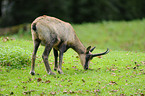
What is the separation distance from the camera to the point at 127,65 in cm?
1099

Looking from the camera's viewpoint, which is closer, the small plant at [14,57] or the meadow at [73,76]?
the meadow at [73,76]

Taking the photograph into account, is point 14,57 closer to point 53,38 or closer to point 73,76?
point 53,38

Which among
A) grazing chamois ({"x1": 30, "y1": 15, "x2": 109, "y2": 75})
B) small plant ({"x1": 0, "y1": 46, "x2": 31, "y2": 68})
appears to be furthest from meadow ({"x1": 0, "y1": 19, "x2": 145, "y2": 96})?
grazing chamois ({"x1": 30, "y1": 15, "x2": 109, "y2": 75})

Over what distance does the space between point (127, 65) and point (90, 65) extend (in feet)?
5.43

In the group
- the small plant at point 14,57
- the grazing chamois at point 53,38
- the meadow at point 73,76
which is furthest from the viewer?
the small plant at point 14,57

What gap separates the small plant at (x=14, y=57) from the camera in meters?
10.5

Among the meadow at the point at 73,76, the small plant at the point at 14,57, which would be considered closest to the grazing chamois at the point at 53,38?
the meadow at the point at 73,76

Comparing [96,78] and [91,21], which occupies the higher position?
[91,21]

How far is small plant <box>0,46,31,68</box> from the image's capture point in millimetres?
10461

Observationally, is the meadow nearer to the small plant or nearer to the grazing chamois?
the small plant

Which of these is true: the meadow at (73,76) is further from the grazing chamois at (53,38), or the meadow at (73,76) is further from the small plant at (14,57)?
the grazing chamois at (53,38)

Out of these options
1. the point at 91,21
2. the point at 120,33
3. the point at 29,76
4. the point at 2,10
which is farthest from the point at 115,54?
the point at 2,10

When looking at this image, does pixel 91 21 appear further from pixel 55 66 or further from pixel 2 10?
pixel 55 66

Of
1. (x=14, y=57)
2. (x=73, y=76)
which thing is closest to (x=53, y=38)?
(x=73, y=76)
